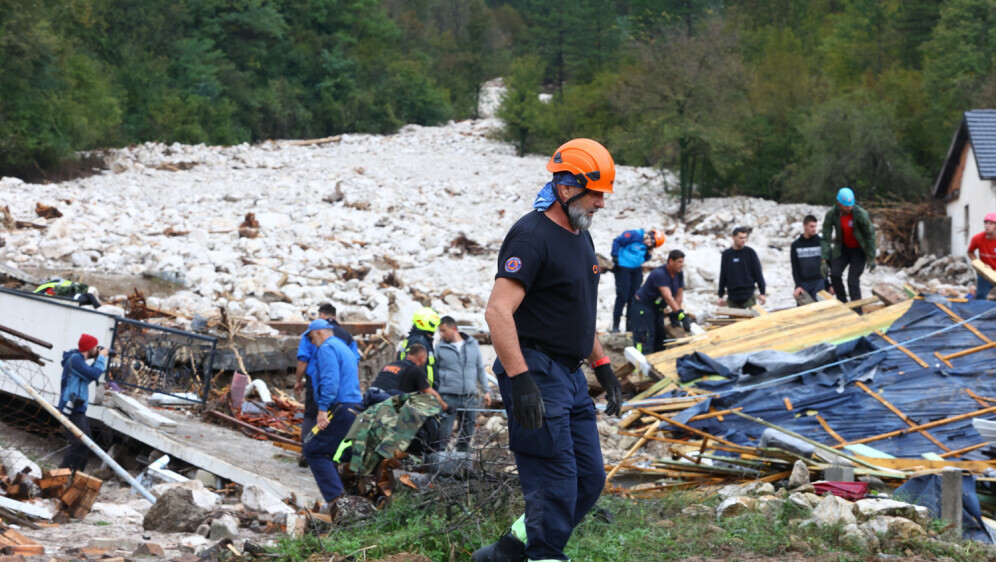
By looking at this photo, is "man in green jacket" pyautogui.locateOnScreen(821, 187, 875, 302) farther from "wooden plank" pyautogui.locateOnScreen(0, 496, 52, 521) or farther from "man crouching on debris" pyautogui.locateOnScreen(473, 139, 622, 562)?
"wooden plank" pyautogui.locateOnScreen(0, 496, 52, 521)

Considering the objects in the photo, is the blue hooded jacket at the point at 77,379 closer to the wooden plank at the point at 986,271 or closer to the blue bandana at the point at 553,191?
the blue bandana at the point at 553,191

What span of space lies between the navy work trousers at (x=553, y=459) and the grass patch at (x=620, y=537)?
0.78m

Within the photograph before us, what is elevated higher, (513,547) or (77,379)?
(513,547)

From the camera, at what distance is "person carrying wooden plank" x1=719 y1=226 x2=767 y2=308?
1198 cm

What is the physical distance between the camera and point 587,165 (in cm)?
387

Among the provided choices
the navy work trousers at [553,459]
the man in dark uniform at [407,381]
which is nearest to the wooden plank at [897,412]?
the man in dark uniform at [407,381]

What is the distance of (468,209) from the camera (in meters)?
28.7

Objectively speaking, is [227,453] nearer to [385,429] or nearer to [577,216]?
Answer: [385,429]

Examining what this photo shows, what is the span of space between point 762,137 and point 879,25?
50.2ft

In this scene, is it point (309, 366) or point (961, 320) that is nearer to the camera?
point (309, 366)

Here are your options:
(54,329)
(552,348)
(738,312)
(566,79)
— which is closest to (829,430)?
(738,312)

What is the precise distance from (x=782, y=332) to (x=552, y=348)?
706 cm

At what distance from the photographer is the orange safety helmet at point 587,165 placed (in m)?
3.86

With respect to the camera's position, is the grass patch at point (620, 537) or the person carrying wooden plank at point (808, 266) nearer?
the grass patch at point (620, 537)
